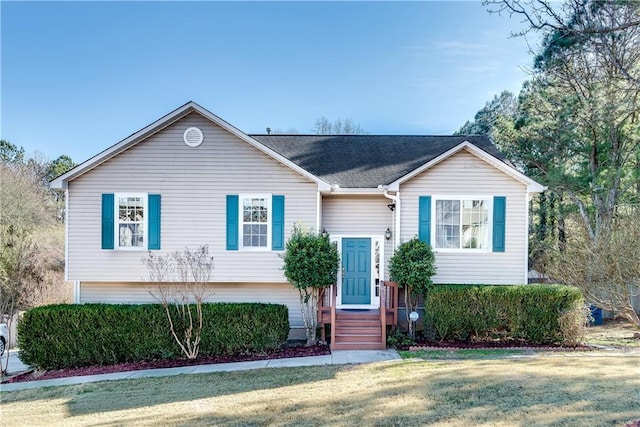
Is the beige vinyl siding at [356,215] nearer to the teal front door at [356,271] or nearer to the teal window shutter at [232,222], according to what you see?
the teal front door at [356,271]

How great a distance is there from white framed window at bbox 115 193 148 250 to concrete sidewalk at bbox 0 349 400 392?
352 centimetres

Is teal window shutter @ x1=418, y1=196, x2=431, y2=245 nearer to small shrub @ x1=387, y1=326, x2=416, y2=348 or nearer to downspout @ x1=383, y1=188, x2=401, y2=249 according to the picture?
downspout @ x1=383, y1=188, x2=401, y2=249

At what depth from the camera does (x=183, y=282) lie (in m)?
10.1

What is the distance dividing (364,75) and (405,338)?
1523 centimetres

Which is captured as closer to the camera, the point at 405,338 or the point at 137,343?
the point at 137,343

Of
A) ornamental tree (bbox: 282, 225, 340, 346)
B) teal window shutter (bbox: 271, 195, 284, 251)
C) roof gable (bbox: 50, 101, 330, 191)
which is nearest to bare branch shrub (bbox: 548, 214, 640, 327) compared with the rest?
ornamental tree (bbox: 282, 225, 340, 346)

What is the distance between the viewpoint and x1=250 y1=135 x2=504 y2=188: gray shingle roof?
11.8 m

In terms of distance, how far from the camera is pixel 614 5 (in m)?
8.84

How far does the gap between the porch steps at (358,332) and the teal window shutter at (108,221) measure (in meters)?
6.88

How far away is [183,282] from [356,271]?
5221mm

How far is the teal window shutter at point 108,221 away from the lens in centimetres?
1024

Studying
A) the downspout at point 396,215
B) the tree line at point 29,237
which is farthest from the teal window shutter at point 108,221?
the downspout at point 396,215

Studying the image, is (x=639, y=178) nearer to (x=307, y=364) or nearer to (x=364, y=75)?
(x=364, y=75)

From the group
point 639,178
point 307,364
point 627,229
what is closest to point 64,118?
point 307,364
